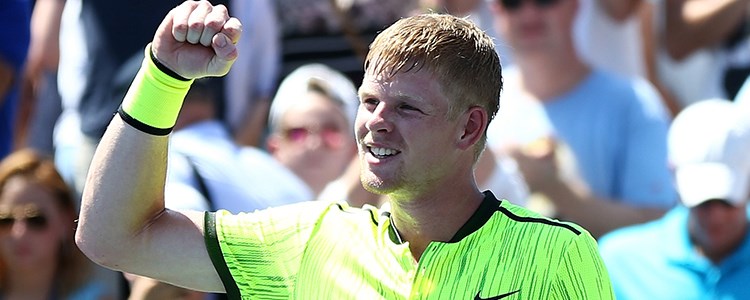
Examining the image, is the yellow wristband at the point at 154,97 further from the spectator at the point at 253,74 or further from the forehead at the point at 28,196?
the spectator at the point at 253,74

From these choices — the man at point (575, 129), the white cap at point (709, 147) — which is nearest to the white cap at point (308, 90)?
the man at point (575, 129)

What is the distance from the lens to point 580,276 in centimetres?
274

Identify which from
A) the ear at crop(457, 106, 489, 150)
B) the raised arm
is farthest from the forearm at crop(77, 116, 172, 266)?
the ear at crop(457, 106, 489, 150)

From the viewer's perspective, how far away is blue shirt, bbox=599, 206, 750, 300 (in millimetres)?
4879

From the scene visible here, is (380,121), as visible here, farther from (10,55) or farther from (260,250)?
(10,55)

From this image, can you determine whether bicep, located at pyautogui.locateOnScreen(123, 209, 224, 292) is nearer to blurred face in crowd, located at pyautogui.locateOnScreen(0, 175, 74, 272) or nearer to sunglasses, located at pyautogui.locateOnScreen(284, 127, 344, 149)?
blurred face in crowd, located at pyautogui.locateOnScreen(0, 175, 74, 272)

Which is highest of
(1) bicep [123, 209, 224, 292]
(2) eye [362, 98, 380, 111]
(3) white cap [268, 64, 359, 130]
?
(3) white cap [268, 64, 359, 130]

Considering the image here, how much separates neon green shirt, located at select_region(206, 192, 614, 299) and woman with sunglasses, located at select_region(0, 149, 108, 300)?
2135mm

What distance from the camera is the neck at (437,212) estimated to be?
2863 mm

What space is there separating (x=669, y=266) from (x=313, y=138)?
1637mm

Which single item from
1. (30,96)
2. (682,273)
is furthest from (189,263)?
(30,96)

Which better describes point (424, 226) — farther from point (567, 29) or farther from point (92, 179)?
point (567, 29)

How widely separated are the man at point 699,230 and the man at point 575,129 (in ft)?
0.67

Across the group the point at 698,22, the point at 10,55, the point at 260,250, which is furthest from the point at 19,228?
the point at 698,22
